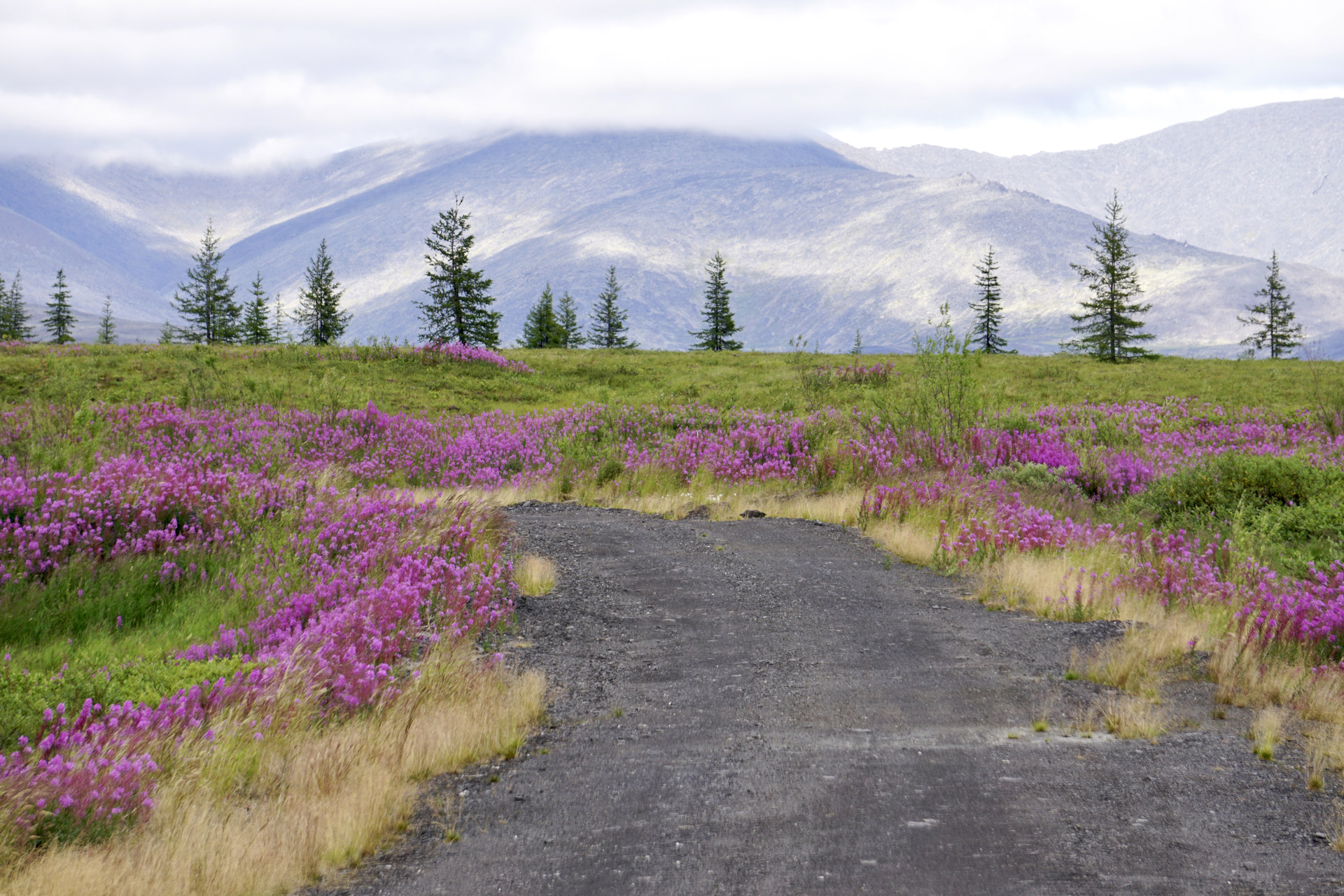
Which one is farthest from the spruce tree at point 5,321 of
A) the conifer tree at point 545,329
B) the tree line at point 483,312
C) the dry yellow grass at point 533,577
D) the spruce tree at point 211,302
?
the dry yellow grass at point 533,577

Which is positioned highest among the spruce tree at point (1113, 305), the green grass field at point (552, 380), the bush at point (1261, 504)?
the spruce tree at point (1113, 305)

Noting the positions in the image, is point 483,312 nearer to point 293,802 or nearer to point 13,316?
point 293,802

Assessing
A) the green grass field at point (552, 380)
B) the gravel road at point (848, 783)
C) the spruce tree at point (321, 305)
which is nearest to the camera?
the gravel road at point (848, 783)

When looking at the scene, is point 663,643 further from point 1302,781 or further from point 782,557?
point 1302,781

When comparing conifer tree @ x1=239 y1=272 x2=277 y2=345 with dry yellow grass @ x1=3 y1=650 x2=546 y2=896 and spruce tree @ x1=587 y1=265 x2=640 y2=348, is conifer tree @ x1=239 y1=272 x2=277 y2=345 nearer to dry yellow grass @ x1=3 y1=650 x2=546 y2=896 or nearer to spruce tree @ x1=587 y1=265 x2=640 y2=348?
spruce tree @ x1=587 y1=265 x2=640 y2=348

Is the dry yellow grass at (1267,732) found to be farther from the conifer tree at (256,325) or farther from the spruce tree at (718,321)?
the conifer tree at (256,325)

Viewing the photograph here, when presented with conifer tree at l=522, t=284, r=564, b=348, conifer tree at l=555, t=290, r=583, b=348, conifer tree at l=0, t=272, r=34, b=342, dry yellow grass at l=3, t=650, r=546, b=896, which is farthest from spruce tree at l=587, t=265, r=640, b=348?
dry yellow grass at l=3, t=650, r=546, b=896

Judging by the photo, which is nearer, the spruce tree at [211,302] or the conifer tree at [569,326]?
the spruce tree at [211,302]

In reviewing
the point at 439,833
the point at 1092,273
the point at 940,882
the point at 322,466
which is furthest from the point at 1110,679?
the point at 1092,273

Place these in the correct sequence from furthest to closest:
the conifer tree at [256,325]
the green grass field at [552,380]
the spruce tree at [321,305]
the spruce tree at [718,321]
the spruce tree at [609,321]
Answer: the spruce tree at [609,321], the conifer tree at [256,325], the spruce tree at [718,321], the spruce tree at [321,305], the green grass field at [552,380]

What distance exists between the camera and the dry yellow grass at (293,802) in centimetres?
367

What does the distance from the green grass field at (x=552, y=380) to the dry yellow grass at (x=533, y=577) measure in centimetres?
Result: 1234

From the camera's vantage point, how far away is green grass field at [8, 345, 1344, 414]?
22766 millimetres

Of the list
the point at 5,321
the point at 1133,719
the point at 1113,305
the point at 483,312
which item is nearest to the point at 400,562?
the point at 1133,719
